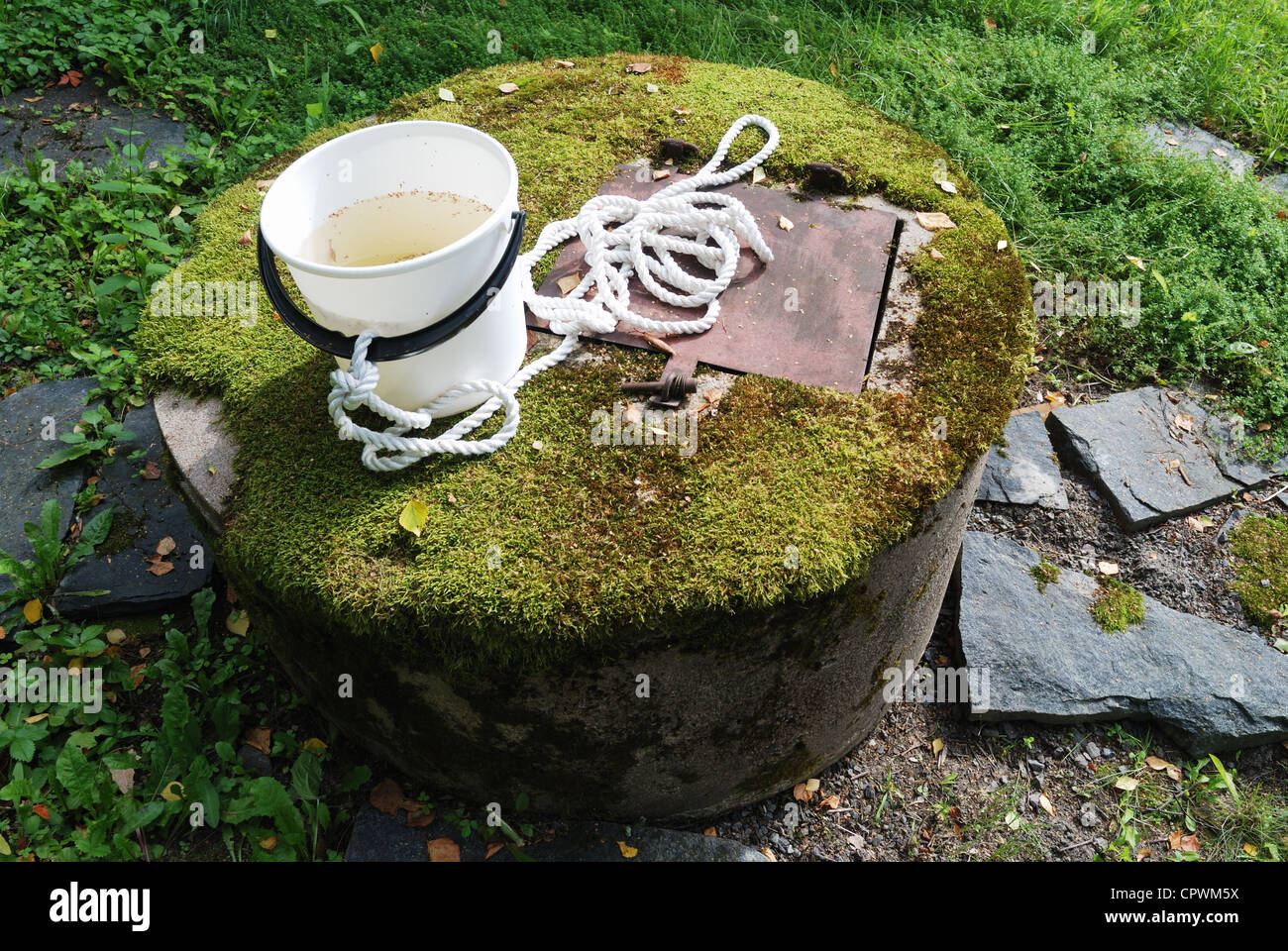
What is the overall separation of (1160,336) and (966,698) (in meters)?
1.95

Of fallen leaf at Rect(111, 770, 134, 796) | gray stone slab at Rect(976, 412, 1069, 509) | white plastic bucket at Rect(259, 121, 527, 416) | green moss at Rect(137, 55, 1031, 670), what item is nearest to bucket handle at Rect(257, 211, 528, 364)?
white plastic bucket at Rect(259, 121, 527, 416)

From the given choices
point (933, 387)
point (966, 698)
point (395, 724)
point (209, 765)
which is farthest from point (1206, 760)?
point (209, 765)

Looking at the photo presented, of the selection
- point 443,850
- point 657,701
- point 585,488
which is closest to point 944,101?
point 585,488

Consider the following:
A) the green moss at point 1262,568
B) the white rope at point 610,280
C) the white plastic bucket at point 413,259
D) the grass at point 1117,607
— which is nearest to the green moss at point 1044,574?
the grass at point 1117,607

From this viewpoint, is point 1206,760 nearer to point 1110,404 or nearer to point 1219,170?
point 1110,404

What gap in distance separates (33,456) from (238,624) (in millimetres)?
1116

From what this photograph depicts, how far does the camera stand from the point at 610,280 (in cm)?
269

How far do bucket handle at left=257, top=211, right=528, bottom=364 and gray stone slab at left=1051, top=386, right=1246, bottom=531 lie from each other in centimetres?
256

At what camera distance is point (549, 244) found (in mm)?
2832

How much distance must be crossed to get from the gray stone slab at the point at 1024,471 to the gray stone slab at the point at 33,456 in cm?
335

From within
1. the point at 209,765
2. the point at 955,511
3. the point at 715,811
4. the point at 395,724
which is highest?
the point at 955,511

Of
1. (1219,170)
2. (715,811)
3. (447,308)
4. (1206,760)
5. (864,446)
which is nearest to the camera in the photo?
(447,308)

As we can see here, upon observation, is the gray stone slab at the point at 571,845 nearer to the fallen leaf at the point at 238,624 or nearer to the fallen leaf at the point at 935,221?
the fallen leaf at the point at 238,624

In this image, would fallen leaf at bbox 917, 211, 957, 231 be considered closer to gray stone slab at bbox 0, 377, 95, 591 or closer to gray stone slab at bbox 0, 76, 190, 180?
gray stone slab at bbox 0, 377, 95, 591
